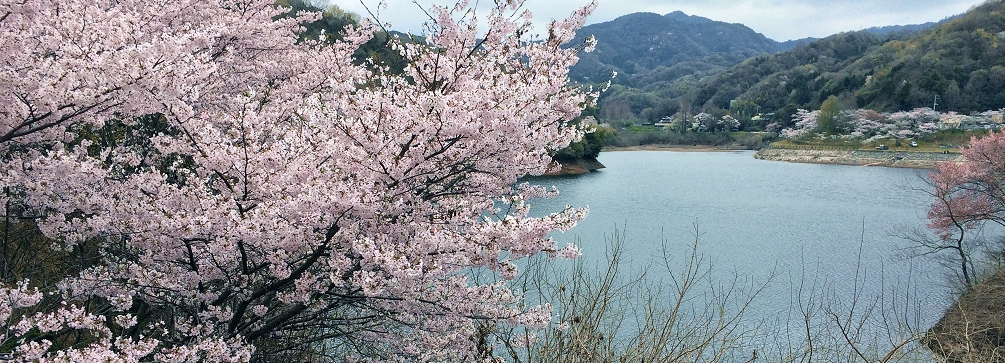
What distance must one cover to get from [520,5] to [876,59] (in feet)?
309

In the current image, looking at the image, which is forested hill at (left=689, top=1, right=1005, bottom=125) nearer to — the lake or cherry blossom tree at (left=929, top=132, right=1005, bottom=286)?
the lake

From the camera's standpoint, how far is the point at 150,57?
3287 millimetres

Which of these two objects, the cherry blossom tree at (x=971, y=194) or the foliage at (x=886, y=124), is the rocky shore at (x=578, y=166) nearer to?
the cherry blossom tree at (x=971, y=194)

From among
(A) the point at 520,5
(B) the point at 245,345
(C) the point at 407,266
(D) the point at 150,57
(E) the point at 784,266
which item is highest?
(A) the point at 520,5

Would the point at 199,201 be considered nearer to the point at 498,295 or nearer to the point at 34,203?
the point at 34,203

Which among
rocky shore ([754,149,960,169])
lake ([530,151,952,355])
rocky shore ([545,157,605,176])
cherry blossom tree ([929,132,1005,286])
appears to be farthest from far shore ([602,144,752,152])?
cherry blossom tree ([929,132,1005,286])

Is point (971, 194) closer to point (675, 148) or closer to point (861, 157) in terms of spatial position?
point (861, 157)

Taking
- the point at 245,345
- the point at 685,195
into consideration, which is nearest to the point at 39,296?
the point at 245,345

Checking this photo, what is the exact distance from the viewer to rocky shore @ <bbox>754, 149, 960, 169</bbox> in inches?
1714

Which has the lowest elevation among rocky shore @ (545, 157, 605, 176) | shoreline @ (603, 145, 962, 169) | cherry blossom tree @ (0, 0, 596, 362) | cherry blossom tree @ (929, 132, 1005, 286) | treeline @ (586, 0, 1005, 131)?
shoreline @ (603, 145, 962, 169)

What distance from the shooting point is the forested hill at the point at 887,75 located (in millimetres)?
63406

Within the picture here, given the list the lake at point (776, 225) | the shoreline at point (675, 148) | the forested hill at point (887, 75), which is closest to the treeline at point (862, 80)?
the forested hill at point (887, 75)

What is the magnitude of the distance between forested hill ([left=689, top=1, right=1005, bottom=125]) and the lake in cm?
3463

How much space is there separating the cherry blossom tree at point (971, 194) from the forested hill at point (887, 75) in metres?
53.5
